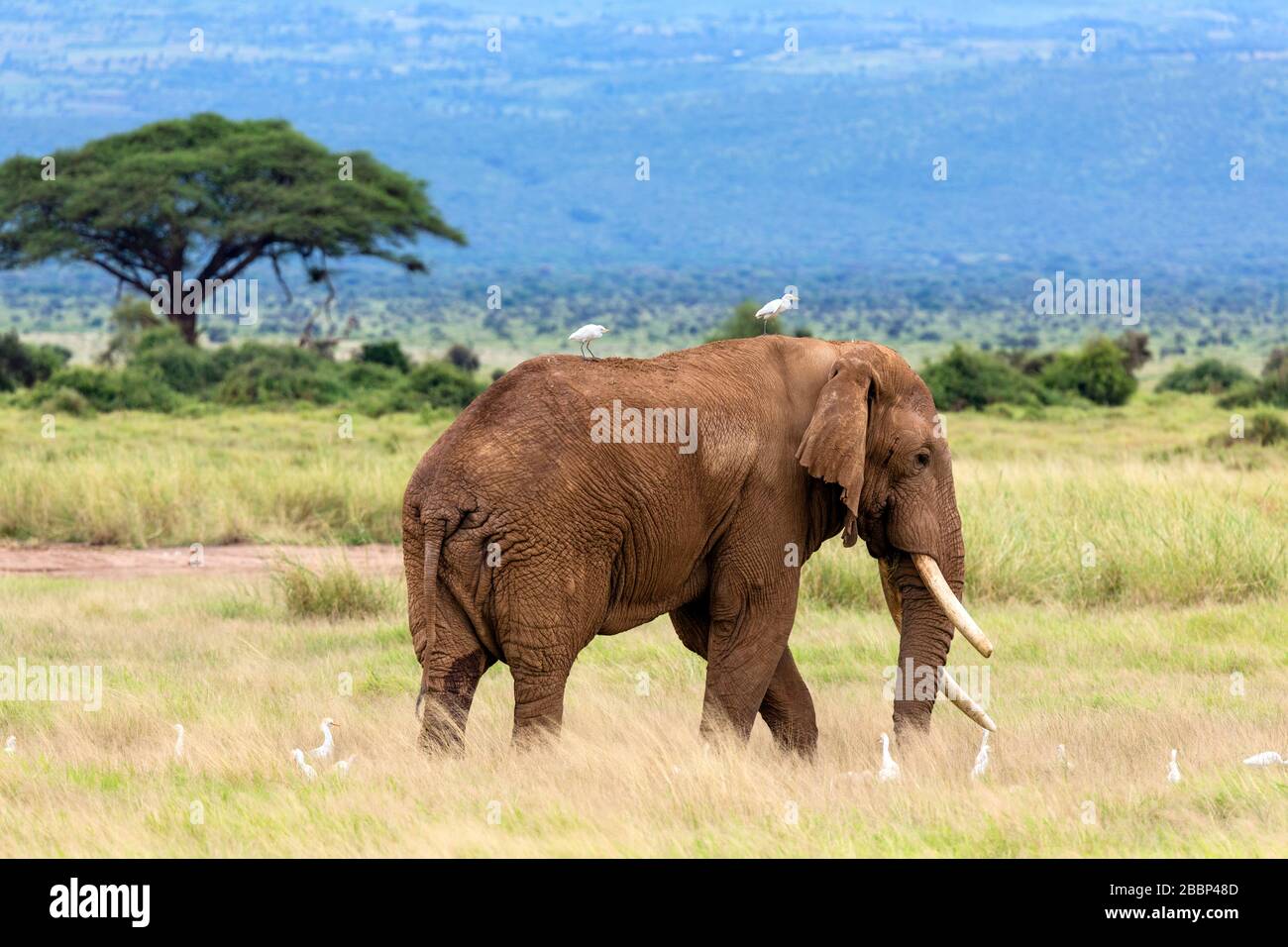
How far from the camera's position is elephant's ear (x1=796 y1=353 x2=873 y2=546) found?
303 inches

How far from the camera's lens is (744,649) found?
7.88m

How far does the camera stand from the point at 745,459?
775 cm

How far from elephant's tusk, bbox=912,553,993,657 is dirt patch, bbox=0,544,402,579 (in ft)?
22.5

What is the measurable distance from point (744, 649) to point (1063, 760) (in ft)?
4.53

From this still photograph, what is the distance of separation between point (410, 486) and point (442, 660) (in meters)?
0.69

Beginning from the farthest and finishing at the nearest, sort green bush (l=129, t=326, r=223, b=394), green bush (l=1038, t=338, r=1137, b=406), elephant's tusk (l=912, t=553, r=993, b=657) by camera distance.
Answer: green bush (l=1038, t=338, r=1137, b=406)
green bush (l=129, t=326, r=223, b=394)
elephant's tusk (l=912, t=553, r=993, b=657)

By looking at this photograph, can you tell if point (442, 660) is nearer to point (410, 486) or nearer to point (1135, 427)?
point (410, 486)

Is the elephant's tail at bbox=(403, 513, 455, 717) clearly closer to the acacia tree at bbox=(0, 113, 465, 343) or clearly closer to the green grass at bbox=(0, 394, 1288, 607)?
the green grass at bbox=(0, 394, 1288, 607)

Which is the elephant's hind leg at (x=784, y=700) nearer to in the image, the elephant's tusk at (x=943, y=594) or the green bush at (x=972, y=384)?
the elephant's tusk at (x=943, y=594)

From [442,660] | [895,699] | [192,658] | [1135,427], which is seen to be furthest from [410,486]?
[1135,427]

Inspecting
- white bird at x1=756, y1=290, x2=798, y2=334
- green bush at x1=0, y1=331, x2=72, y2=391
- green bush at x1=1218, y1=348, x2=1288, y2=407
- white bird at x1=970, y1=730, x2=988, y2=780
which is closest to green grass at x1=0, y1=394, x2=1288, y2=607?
white bird at x1=756, y1=290, x2=798, y2=334

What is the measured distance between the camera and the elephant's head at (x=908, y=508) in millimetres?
7898

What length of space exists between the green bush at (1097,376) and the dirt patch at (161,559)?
72.1 feet

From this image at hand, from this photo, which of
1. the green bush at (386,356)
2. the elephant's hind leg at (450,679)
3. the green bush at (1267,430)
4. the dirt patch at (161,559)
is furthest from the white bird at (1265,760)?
the green bush at (386,356)
